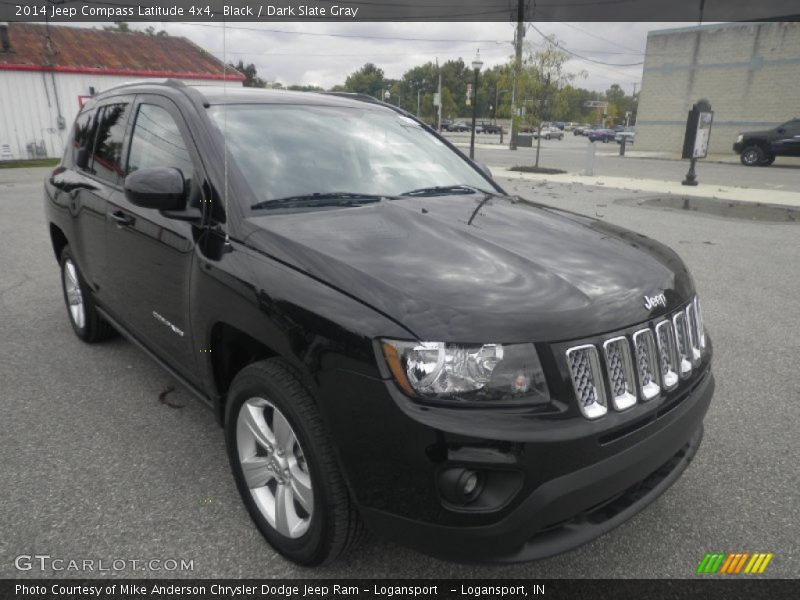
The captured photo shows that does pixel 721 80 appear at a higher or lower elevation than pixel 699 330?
higher

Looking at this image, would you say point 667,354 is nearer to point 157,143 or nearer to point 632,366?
point 632,366

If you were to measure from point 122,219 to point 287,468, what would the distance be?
1.86 m

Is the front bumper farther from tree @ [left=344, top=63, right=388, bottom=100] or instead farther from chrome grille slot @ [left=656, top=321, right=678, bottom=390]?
tree @ [left=344, top=63, right=388, bottom=100]

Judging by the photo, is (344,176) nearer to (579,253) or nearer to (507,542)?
(579,253)

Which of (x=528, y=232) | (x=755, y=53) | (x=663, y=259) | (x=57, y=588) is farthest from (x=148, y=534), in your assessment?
(x=755, y=53)

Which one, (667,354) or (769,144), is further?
(769,144)

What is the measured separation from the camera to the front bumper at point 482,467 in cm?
176

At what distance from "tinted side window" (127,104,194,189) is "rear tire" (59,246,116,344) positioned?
132 centimetres

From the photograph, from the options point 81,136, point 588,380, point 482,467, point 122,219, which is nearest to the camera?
point 482,467

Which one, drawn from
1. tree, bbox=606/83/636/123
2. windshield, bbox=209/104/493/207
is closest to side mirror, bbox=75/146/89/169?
windshield, bbox=209/104/493/207

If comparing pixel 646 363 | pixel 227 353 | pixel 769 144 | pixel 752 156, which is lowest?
pixel 227 353

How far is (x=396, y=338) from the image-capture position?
1.82 meters

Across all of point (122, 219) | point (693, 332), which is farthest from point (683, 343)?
point (122, 219)

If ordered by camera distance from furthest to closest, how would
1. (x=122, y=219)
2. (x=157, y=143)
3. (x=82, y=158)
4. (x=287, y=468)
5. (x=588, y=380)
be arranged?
(x=82, y=158)
(x=122, y=219)
(x=157, y=143)
(x=287, y=468)
(x=588, y=380)
